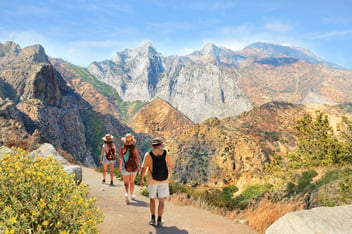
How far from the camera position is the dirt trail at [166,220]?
20.3 feet

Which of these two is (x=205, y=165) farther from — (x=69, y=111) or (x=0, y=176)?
(x=69, y=111)

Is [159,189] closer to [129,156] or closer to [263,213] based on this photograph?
[129,156]

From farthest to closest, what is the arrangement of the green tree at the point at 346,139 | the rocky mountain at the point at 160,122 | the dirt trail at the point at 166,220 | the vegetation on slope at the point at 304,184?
the rocky mountain at the point at 160,122, the green tree at the point at 346,139, the vegetation on slope at the point at 304,184, the dirt trail at the point at 166,220

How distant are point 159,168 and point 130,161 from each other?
A: 254cm

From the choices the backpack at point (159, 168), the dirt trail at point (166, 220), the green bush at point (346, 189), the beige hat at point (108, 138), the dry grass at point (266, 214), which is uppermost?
the beige hat at point (108, 138)

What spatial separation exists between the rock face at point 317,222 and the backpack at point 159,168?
2.78 meters

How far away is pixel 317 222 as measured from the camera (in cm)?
427

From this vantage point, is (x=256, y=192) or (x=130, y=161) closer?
(x=130, y=161)

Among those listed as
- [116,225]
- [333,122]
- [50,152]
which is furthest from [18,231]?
[333,122]

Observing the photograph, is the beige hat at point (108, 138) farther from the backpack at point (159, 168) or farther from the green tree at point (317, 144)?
the green tree at point (317, 144)

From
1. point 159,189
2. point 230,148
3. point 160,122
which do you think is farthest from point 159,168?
point 160,122

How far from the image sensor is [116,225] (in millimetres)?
6191

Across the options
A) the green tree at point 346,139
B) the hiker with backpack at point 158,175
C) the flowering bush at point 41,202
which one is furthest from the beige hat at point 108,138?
the green tree at point 346,139

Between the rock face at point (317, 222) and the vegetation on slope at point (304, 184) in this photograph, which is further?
the vegetation on slope at point (304, 184)
